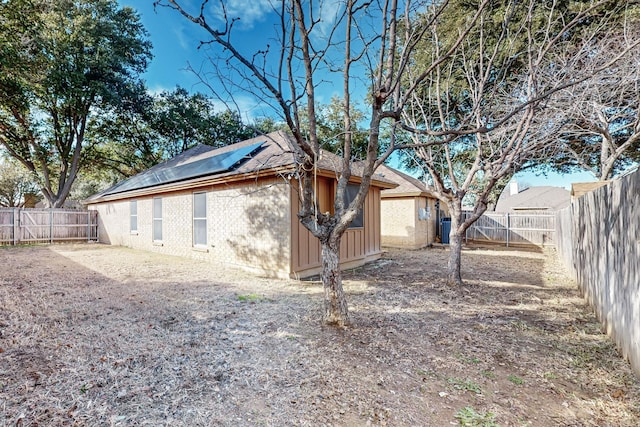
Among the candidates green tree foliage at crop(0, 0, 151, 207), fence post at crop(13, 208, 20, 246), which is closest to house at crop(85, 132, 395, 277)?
fence post at crop(13, 208, 20, 246)

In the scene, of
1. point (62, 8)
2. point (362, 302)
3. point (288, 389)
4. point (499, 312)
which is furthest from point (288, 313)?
point (62, 8)

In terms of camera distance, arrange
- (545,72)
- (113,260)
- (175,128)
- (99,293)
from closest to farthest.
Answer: (99,293), (545,72), (113,260), (175,128)

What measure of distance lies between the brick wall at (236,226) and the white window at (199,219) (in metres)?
0.17

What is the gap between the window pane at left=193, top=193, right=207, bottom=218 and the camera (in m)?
8.30

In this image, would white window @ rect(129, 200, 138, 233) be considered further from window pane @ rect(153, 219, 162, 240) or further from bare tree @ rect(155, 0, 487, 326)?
bare tree @ rect(155, 0, 487, 326)

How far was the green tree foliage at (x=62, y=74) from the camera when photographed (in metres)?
12.9

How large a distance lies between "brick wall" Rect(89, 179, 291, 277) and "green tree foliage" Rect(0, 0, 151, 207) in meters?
9.38

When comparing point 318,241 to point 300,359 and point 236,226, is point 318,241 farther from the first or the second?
A: point 300,359

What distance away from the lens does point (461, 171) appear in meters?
12.3

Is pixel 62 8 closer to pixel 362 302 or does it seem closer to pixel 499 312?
pixel 362 302

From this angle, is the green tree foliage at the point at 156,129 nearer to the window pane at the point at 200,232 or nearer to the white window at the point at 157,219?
the white window at the point at 157,219

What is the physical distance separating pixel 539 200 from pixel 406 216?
56.4ft

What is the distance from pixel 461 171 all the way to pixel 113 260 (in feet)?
44.5

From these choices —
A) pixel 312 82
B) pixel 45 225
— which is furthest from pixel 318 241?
pixel 45 225
